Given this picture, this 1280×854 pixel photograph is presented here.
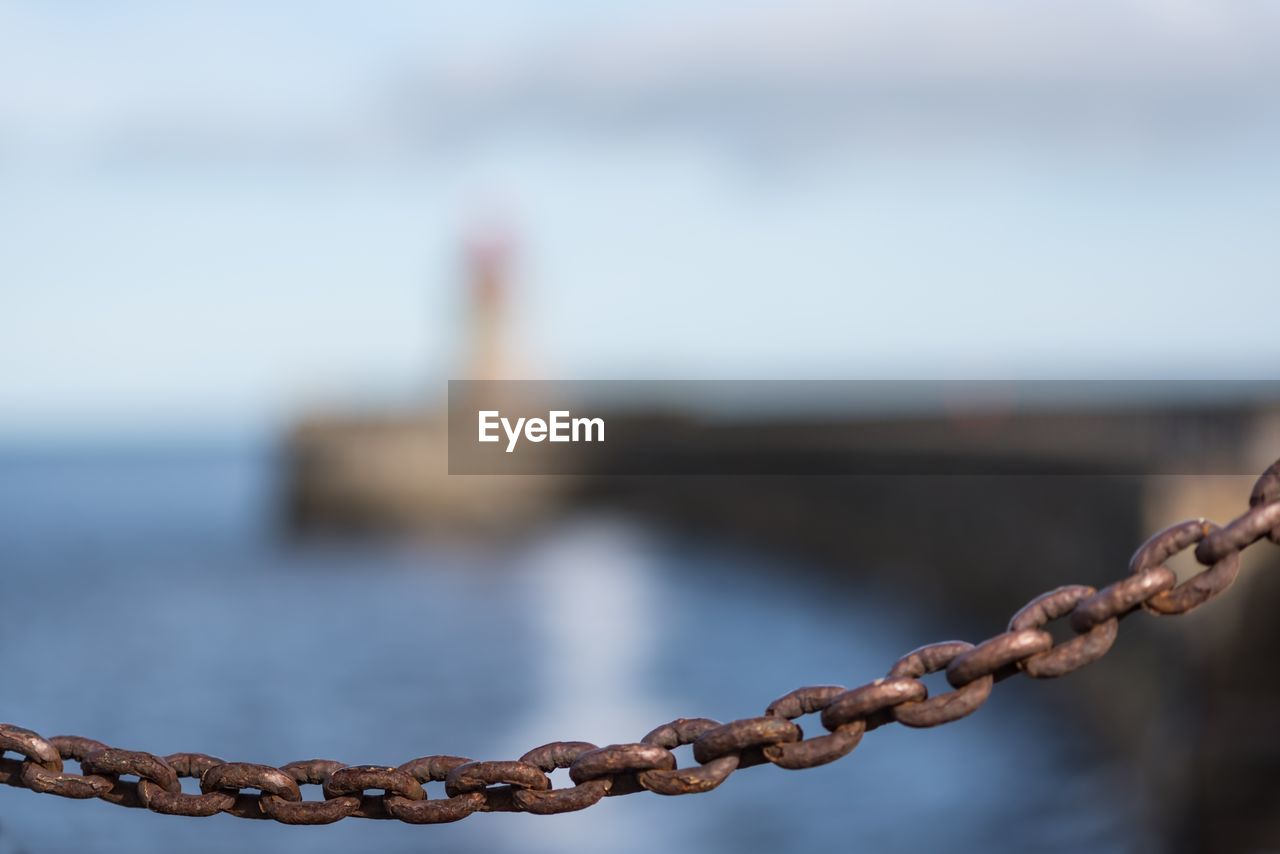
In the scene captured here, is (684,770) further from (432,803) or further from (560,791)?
(432,803)

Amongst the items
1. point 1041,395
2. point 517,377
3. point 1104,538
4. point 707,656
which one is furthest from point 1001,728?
point 1041,395

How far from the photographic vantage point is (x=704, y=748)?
4.41 ft

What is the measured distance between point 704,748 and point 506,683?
13032 millimetres

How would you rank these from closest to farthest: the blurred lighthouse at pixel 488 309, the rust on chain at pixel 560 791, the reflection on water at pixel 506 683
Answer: the rust on chain at pixel 560 791 < the reflection on water at pixel 506 683 < the blurred lighthouse at pixel 488 309

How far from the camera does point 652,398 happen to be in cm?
3256

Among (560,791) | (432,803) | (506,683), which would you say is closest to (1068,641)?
(560,791)

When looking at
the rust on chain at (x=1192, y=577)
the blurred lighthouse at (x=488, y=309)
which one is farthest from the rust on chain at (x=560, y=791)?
the blurred lighthouse at (x=488, y=309)

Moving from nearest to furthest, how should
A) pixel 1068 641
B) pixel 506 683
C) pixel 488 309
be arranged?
pixel 1068 641, pixel 506 683, pixel 488 309

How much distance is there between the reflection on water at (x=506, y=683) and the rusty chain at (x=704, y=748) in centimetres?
49

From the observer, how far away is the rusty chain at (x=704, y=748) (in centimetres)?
129

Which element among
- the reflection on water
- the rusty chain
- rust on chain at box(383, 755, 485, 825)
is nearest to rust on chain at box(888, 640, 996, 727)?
the rusty chain

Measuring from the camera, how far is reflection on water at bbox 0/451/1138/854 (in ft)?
24.1

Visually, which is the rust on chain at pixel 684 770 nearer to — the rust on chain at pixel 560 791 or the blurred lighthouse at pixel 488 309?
the rust on chain at pixel 560 791

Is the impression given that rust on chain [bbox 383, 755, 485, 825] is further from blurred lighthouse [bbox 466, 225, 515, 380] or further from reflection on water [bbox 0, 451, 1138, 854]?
blurred lighthouse [bbox 466, 225, 515, 380]
